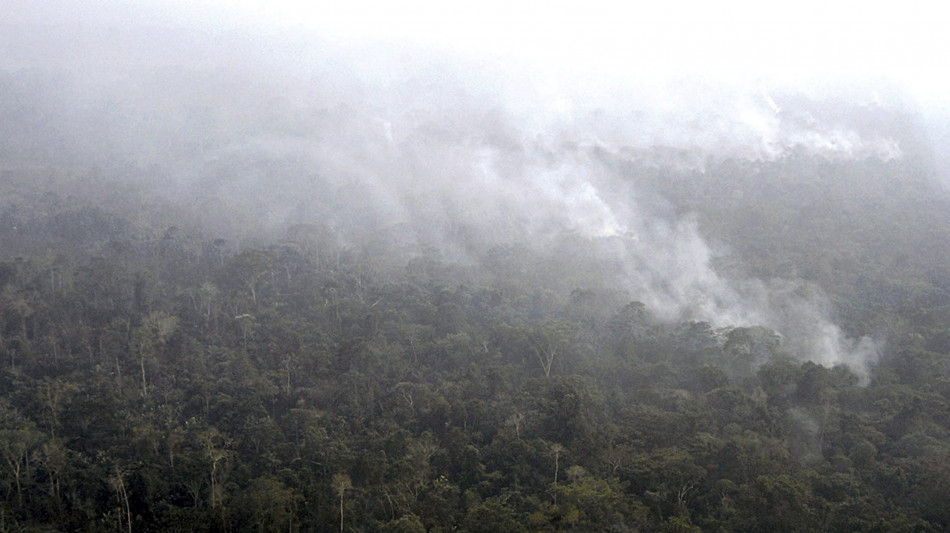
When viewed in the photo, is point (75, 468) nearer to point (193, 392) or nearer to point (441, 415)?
point (193, 392)

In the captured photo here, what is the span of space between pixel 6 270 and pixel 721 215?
172ft

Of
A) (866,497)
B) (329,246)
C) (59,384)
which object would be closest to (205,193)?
(329,246)

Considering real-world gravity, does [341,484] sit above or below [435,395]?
below

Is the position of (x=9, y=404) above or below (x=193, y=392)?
below

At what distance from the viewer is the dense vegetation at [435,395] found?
2569 cm

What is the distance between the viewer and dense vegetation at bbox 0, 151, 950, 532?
2569cm

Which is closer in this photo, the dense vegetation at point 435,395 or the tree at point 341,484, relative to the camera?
the tree at point 341,484

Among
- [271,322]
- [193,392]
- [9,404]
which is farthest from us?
[271,322]

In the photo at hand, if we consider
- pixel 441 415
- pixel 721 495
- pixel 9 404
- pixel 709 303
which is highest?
pixel 709 303

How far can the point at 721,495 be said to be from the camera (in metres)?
26.0

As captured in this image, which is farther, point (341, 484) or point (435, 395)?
point (435, 395)

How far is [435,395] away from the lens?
3431 cm

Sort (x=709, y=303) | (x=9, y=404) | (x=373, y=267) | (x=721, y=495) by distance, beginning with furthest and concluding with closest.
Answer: (x=373, y=267), (x=709, y=303), (x=9, y=404), (x=721, y=495)

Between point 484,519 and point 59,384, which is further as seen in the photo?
point 59,384
